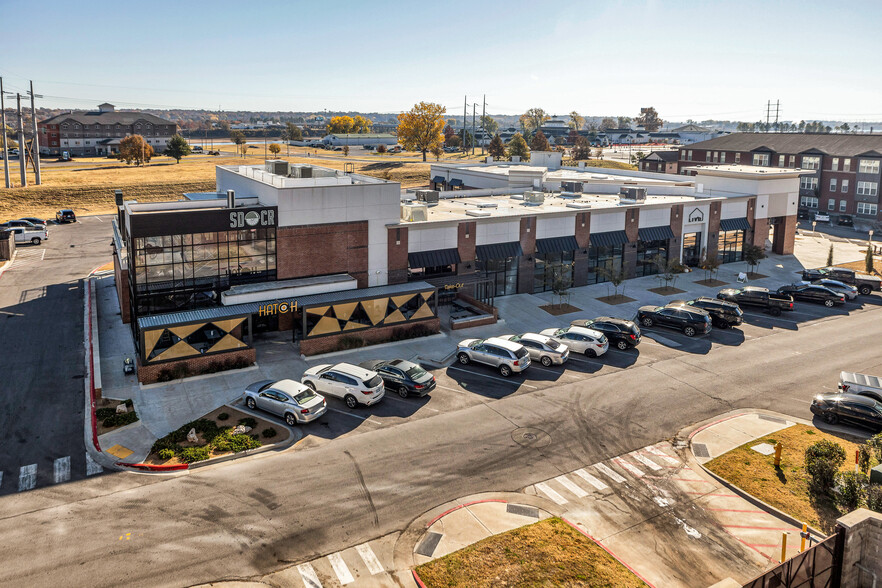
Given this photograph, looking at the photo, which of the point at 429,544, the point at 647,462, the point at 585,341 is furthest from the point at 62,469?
the point at 585,341

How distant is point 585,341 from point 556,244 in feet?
48.5

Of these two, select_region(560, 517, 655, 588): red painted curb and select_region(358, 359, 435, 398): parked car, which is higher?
select_region(358, 359, 435, 398): parked car

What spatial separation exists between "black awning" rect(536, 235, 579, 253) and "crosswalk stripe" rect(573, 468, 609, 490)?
2660 centimetres

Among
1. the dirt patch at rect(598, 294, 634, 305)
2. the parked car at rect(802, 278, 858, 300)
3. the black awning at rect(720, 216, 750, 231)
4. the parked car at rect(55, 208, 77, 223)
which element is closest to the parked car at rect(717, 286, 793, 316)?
the parked car at rect(802, 278, 858, 300)

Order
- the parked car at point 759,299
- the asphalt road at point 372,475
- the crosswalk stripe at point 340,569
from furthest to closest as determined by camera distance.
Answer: the parked car at point 759,299, the asphalt road at point 372,475, the crosswalk stripe at point 340,569

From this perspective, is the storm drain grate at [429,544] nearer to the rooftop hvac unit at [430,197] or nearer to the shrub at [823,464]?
the shrub at [823,464]

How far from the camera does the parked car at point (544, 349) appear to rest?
35.1 m

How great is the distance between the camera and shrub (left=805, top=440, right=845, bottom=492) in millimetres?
21719

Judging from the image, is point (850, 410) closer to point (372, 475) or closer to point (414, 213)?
point (372, 475)

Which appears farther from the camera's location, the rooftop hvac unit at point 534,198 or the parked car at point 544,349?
the rooftop hvac unit at point 534,198

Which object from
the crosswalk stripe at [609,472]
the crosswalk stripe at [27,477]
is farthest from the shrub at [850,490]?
the crosswalk stripe at [27,477]

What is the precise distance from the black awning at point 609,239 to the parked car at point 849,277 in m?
16.4

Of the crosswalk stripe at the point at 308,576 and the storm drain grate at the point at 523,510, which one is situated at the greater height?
the storm drain grate at the point at 523,510

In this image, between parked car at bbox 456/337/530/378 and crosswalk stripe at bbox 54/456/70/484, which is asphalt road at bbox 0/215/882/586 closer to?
crosswalk stripe at bbox 54/456/70/484
